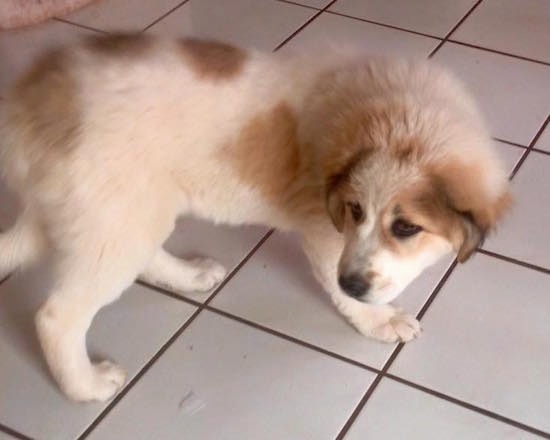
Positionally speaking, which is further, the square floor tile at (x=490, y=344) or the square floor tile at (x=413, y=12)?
the square floor tile at (x=413, y=12)

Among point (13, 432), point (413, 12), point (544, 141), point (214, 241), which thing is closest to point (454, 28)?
point (413, 12)

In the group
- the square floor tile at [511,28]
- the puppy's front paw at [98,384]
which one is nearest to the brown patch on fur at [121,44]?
the puppy's front paw at [98,384]

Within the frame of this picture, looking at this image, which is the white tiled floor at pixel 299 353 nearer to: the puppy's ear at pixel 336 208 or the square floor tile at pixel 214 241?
the square floor tile at pixel 214 241

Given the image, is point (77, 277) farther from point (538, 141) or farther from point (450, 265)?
point (538, 141)

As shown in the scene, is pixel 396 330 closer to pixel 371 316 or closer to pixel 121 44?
pixel 371 316


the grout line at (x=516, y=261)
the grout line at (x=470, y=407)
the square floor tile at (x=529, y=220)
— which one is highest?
the square floor tile at (x=529, y=220)

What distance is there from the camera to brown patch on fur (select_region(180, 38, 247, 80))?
1.36 meters

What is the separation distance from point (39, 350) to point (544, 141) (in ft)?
4.04

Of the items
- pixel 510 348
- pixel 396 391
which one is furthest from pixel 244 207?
pixel 510 348

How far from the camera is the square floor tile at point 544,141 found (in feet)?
6.56

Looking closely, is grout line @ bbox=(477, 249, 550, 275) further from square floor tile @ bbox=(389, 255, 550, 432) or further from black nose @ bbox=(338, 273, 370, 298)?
black nose @ bbox=(338, 273, 370, 298)

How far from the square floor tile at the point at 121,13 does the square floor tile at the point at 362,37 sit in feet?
1.41

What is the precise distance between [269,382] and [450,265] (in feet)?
1.54

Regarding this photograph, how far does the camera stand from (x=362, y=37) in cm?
237
